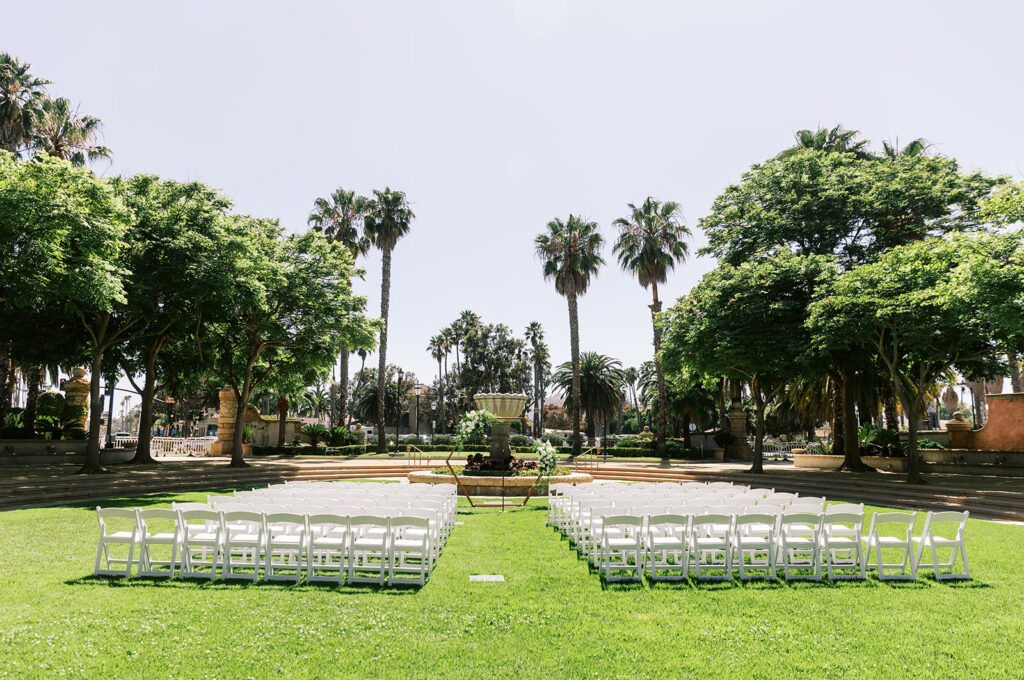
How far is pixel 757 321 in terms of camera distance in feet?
78.1

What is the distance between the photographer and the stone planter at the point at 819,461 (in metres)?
28.8

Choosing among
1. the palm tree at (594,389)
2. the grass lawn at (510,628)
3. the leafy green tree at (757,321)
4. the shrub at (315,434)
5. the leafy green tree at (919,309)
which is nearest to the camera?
the grass lawn at (510,628)

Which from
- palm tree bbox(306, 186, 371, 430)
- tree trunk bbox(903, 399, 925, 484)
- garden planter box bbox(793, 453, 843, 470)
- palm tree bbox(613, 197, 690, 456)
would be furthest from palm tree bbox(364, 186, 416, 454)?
tree trunk bbox(903, 399, 925, 484)

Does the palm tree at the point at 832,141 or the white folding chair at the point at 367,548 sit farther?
the palm tree at the point at 832,141

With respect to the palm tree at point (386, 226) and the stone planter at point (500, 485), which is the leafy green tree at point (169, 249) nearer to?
the stone planter at point (500, 485)

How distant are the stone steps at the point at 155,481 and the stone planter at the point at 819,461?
770 inches

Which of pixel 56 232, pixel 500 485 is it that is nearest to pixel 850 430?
pixel 500 485

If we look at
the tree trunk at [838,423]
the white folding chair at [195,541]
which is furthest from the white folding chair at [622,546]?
the tree trunk at [838,423]

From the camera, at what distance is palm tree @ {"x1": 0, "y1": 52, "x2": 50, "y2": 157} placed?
85.0 ft

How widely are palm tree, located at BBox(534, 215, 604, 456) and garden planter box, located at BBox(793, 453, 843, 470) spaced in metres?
14.8

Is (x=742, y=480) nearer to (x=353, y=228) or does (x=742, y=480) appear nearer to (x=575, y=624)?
(x=575, y=624)

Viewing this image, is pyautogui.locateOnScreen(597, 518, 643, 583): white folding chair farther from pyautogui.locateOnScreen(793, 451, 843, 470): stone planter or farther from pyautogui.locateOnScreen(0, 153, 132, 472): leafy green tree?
pyautogui.locateOnScreen(793, 451, 843, 470): stone planter

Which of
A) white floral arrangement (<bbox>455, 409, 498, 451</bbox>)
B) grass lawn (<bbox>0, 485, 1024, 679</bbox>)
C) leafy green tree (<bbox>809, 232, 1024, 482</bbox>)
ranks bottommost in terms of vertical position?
grass lawn (<bbox>0, 485, 1024, 679</bbox>)

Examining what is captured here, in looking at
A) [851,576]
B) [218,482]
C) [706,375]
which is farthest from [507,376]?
[851,576]
